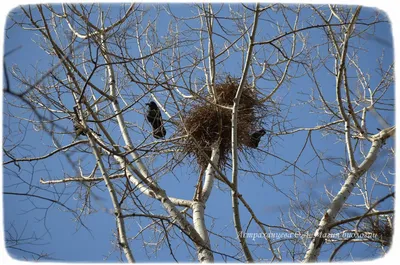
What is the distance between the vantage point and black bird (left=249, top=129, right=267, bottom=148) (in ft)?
15.5

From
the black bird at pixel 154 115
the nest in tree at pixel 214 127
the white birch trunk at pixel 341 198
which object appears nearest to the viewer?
the white birch trunk at pixel 341 198

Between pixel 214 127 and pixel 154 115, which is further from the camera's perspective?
pixel 154 115

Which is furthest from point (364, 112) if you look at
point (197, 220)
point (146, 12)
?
point (146, 12)

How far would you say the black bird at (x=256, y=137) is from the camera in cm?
473

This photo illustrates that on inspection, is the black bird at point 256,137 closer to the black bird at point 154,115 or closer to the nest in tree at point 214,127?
the nest in tree at point 214,127

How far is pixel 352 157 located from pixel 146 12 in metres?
1.93

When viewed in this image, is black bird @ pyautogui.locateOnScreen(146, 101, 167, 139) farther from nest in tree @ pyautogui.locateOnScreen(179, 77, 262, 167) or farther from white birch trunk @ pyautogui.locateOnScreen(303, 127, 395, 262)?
white birch trunk @ pyautogui.locateOnScreen(303, 127, 395, 262)

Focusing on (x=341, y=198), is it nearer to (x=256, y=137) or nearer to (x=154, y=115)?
(x=256, y=137)

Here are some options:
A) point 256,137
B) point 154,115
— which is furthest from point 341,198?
point 154,115

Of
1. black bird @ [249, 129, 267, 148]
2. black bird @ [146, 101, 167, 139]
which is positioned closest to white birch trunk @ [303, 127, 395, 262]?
black bird @ [249, 129, 267, 148]

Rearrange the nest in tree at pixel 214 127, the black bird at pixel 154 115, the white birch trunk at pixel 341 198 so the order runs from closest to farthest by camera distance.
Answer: the white birch trunk at pixel 341 198, the nest in tree at pixel 214 127, the black bird at pixel 154 115

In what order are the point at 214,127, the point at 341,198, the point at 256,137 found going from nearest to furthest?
1. the point at 341,198
2. the point at 214,127
3. the point at 256,137

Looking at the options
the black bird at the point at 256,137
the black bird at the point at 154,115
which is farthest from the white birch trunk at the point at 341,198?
the black bird at the point at 154,115

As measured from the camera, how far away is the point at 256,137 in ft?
15.6
